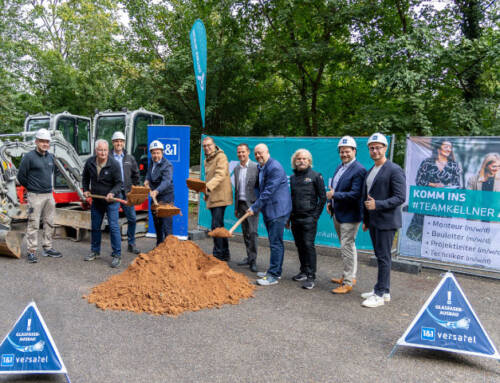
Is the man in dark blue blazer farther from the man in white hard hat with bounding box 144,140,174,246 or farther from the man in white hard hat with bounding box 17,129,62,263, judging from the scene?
the man in white hard hat with bounding box 17,129,62,263

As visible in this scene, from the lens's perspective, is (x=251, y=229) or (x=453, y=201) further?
(x=251, y=229)

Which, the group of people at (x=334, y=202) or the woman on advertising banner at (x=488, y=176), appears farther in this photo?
the woman on advertising banner at (x=488, y=176)

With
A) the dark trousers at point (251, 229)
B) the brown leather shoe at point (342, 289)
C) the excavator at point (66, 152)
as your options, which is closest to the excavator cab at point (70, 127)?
the excavator at point (66, 152)

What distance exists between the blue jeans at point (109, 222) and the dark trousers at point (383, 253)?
165 inches

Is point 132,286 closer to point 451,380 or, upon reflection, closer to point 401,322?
point 401,322

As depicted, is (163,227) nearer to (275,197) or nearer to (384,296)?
(275,197)

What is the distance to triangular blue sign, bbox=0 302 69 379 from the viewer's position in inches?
120

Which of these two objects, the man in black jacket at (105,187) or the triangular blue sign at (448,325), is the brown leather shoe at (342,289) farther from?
the man in black jacket at (105,187)

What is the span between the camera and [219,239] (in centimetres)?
670

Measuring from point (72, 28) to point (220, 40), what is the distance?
19.1 meters

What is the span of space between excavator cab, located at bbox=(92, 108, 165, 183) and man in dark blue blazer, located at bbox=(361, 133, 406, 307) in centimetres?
655

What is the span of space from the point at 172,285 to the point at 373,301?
2571mm

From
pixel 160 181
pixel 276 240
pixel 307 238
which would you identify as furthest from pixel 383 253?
pixel 160 181

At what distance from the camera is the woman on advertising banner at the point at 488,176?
6074mm
